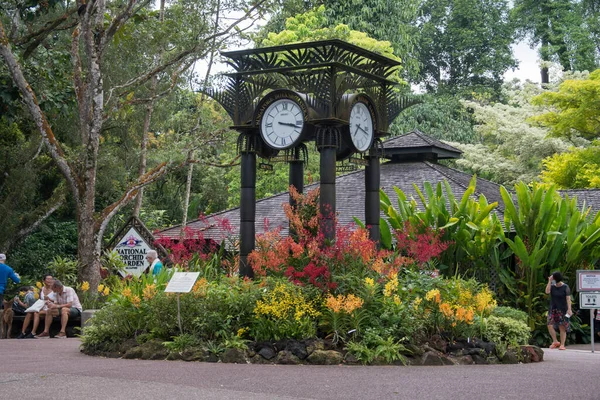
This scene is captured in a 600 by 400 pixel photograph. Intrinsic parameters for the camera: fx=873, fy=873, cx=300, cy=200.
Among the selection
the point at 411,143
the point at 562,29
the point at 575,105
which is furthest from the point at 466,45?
the point at 411,143

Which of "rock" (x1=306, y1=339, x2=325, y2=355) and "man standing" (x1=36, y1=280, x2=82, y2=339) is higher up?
"man standing" (x1=36, y1=280, x2=82, y2=339)

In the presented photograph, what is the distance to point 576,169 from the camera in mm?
32719

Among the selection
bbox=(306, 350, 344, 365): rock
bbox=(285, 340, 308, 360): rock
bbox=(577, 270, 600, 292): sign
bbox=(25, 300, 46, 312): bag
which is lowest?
bbox=(306, 350, 344, 365): rock

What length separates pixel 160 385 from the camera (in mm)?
8844

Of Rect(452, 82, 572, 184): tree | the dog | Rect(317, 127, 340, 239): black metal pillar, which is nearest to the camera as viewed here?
Rect(317, 127, 340, 239): black metal pillar

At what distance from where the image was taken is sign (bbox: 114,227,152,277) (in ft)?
64.6

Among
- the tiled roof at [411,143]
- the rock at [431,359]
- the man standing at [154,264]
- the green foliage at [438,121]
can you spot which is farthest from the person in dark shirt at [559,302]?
the green foliage at [438,121]

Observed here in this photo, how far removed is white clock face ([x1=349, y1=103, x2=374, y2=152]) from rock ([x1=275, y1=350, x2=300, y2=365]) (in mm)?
3895

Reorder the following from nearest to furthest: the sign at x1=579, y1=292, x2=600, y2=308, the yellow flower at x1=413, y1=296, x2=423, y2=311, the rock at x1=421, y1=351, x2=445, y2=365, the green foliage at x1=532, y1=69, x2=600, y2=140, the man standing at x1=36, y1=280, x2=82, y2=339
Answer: the rock at x1=421, y1=351, x2=445, y2=365 → the yellow flower at x1=413, y1=296, x2=423, y2=311 → the man standing at x1=36, y1=280, x2=82, y2=339 → the sign at x1=579, y1=292, x2=600, y2=308 → the green foliage at x1=532, y1=69, x2=600, y2=140

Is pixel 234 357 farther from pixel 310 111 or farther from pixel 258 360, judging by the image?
pixel 310 111

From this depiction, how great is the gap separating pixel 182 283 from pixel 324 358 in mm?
2172

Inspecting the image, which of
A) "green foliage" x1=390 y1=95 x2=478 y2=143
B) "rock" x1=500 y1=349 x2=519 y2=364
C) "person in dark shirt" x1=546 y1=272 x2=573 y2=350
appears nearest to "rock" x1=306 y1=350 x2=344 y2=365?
"rock" x1=500 y1=349 x2=519 y2=364

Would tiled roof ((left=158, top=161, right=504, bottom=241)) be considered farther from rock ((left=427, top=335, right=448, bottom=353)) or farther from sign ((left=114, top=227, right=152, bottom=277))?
rock ((left=427, top=335, right=448, bottom=353))

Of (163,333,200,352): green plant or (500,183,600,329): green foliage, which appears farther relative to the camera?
(500,183,600,329): green foliage
